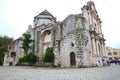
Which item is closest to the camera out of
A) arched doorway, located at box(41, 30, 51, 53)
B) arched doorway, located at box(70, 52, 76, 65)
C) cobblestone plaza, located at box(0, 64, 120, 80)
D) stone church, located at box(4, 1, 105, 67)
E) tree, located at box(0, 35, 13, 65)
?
cobblestone plaza, located at box(0, 64, 120, 80)

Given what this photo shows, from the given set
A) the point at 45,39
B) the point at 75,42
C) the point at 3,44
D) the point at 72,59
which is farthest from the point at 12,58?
the point at 75,42

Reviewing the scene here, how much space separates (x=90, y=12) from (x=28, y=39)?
45.7ft

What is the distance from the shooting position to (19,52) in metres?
32.0

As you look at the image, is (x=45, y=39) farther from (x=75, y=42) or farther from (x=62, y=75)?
(x=62, y=75)

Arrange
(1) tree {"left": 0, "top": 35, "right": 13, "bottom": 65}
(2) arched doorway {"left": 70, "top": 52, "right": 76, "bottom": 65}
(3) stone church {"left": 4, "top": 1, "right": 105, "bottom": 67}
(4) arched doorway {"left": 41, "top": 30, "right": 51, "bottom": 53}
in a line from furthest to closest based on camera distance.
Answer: (1) tree {"left": 0, "top": 35, "right": 13, "bottom": 65}
(4) arched doorway {"left": 41, "top": 30, "right": 51, "bottom": 53}
(2) arched doorway {"left": 70, "top": 52, "right": 76, "bottom": 65}
(3) stone church {"left": 4, "top": 1, "right": 105, "bottom": 67}

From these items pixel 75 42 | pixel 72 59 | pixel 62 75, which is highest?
pixel 75 42

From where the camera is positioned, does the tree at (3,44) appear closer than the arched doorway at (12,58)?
No

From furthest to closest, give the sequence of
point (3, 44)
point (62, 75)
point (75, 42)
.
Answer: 1. point (3, 44)
2. point (75, 42)
3. point (62, 75)

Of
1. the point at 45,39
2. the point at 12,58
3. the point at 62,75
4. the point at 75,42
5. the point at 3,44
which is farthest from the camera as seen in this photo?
the point at 3,44

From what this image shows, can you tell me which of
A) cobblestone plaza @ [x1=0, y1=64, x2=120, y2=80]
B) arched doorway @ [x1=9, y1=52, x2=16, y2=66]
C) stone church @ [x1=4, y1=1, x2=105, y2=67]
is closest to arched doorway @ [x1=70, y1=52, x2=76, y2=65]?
stone church @ [x1=4, y1=1, x2=105, y2=67]

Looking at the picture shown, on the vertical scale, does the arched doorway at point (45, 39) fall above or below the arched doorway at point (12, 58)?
above

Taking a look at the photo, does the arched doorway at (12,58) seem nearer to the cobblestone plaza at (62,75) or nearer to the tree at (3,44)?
the tree at (3,44)

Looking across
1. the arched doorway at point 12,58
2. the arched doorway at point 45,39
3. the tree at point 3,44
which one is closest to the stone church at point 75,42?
the arched doorway at point 45,39

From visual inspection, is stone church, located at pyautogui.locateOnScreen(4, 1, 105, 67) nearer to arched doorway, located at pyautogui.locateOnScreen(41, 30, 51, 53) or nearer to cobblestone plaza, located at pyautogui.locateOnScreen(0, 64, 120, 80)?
arched doorway, located at pyautogui.locateOnScreen(41, 30, 51, 53)
